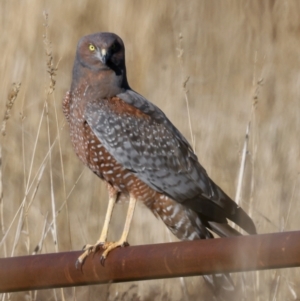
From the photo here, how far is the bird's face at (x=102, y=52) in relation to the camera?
12.3 ft

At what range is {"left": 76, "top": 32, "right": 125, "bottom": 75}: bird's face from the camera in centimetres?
376

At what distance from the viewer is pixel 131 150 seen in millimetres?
3760

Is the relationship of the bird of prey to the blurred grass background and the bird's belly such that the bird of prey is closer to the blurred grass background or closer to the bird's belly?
the bird's belly

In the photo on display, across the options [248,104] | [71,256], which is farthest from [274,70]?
[71,256]

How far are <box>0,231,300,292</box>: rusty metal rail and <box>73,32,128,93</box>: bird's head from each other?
1.42 meters

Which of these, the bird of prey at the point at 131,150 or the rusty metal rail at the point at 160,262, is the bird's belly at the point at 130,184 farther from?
the rusty metal rail at the point at 160,262

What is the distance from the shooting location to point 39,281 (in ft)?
7.50

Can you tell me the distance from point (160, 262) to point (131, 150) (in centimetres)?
162

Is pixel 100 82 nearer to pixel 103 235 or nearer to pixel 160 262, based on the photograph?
pixel 103 235

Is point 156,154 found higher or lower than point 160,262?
lower

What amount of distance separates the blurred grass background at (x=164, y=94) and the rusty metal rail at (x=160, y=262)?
2280mm

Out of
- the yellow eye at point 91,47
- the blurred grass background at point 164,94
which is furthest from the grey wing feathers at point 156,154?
the blurred grass background at point 164,94

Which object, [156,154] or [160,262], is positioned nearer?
[160,262]

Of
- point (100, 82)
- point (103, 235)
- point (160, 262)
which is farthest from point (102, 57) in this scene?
point (160, 262)
